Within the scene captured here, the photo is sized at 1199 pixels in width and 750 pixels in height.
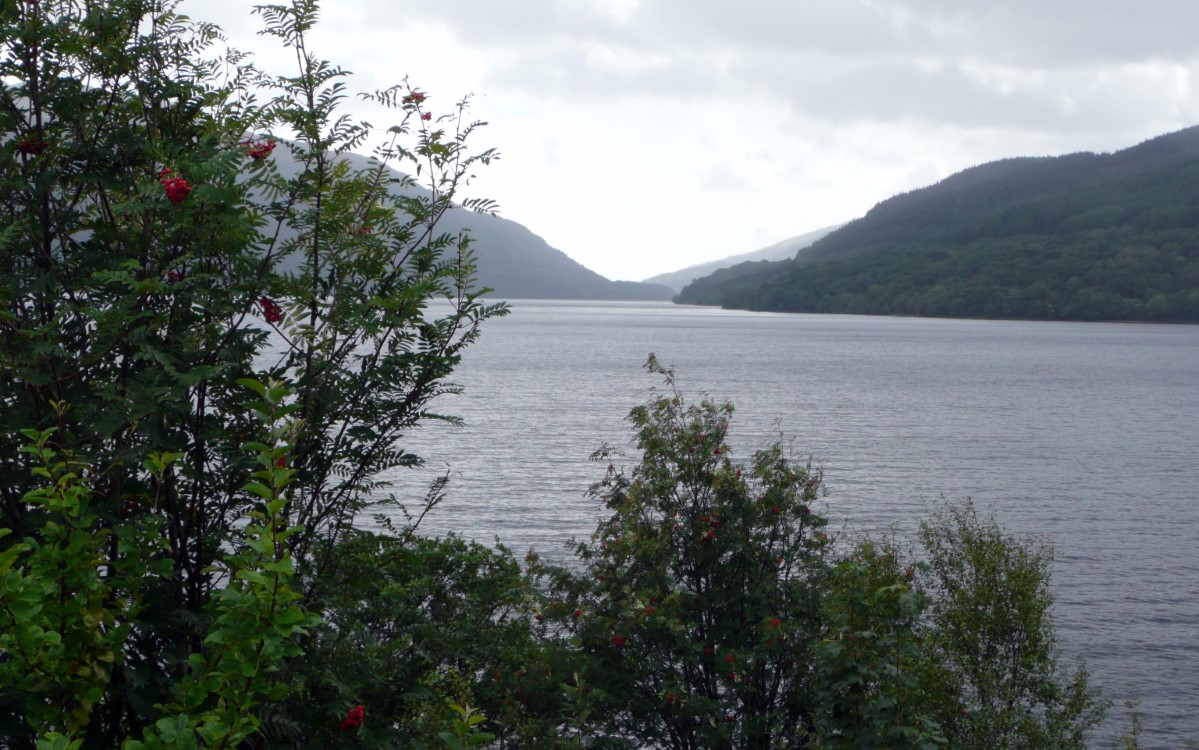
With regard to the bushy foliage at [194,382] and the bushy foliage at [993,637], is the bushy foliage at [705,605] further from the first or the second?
the bushy foliage at [194,382]

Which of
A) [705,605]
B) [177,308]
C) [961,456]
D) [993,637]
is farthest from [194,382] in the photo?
[961,456]

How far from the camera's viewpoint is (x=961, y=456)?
229ft

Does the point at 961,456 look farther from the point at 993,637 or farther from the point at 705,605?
the point at 705,605

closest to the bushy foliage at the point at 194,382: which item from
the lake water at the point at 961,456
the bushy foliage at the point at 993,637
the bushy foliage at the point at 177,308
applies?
the bushy foliage at the point at 177,308

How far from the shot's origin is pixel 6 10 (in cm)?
554

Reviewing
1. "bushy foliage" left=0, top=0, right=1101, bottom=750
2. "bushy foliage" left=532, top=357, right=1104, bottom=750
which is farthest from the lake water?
"bushy foliage" left=0, top=0, right=1101, bottom=750

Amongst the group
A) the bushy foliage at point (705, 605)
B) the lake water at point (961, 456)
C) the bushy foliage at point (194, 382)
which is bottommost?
the lake water at point (961, 456)

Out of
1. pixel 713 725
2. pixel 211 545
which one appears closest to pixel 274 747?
pixel 211 545

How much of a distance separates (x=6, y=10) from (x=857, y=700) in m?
8.86

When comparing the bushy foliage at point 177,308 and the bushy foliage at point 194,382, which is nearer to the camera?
the bushy foliage at point 194,382

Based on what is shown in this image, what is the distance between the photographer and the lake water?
120 feet

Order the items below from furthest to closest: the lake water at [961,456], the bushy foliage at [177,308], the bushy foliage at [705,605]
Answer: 1. the lake water at [961,456]
2. the bushy foliage at [705,605]
3. the bushy foliage at [177,308]

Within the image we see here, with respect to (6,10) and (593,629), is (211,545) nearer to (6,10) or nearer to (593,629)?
(6,10)

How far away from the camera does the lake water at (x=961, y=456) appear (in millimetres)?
36719
